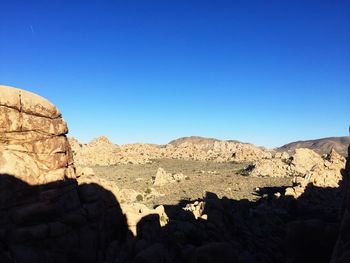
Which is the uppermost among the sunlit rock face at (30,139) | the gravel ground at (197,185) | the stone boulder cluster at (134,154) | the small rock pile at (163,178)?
the stone boulder cluster at (134,154)

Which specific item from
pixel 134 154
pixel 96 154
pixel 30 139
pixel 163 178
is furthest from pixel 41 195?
pixel 134 154

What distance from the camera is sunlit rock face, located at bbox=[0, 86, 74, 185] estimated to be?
20312mm

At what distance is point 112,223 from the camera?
25.0 meters

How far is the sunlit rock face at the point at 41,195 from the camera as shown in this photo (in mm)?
19188

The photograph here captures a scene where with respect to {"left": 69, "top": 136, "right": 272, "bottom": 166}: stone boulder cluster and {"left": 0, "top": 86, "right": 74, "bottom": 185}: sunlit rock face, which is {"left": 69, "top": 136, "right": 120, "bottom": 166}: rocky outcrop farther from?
{"left": 0, "top": 86, "right": 74, "bottom": 185}: sunlit rock face

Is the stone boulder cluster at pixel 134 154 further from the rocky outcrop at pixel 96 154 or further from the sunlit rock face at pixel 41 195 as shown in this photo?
the sunlit rock face at pixel 41 195

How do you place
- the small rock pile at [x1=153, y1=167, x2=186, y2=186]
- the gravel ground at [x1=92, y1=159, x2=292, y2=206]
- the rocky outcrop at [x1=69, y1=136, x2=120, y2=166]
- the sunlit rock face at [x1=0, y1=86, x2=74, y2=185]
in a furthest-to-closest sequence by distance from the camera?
the rocky outcrop at [x1=69, y1=136, x2=120, y2=166], the small rock pile at [x1=153, y1=167, x2=186, y2=186], the gravel ground at [x1=92, y1=159, x2=292, y2=206], the sunlit rock face at [x1=0, y1=86, x2=74, y2=185]

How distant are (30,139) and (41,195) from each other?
3.24m

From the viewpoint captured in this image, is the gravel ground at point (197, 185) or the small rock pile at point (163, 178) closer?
the gravel ground at point (197, 185)

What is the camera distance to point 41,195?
812 inches

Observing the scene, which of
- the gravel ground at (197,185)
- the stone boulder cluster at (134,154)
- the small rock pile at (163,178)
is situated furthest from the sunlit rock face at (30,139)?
the stone boulder cluster at (134,154)

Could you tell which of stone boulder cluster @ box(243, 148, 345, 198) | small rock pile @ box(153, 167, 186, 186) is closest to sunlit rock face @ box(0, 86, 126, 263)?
stone boulder cluster @ box(243, 148, 345, 198)

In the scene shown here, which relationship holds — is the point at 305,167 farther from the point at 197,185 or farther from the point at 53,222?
the point at 53,222

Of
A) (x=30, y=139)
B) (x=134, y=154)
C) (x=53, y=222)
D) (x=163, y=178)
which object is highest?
(x=134, y=154)
